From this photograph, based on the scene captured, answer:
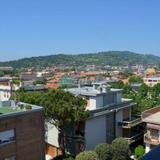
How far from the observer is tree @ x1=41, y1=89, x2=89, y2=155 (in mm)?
28656

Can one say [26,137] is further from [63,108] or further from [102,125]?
[102,125]

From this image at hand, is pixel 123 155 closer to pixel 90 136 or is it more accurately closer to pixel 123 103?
pixel 90 136

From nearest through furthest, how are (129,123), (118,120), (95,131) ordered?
(95,131) → (129,123) → (118,120)

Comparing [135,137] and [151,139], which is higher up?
[151,139]

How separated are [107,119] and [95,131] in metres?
2.38

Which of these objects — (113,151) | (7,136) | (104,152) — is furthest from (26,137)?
(113,151)

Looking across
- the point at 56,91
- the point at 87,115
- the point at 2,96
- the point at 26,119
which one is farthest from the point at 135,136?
the point at 2,96

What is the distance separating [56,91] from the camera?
2988cm

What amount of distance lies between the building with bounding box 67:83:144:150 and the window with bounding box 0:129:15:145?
9.71 meters

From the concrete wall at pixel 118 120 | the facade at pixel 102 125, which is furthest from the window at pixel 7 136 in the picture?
the concrete wall at pixel 118 120

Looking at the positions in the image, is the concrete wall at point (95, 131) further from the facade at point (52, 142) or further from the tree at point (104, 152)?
the tree at point (104, 152)

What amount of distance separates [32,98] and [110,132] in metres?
9.37

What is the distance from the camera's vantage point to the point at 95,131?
33.5 meters

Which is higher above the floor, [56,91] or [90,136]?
[56,91]
